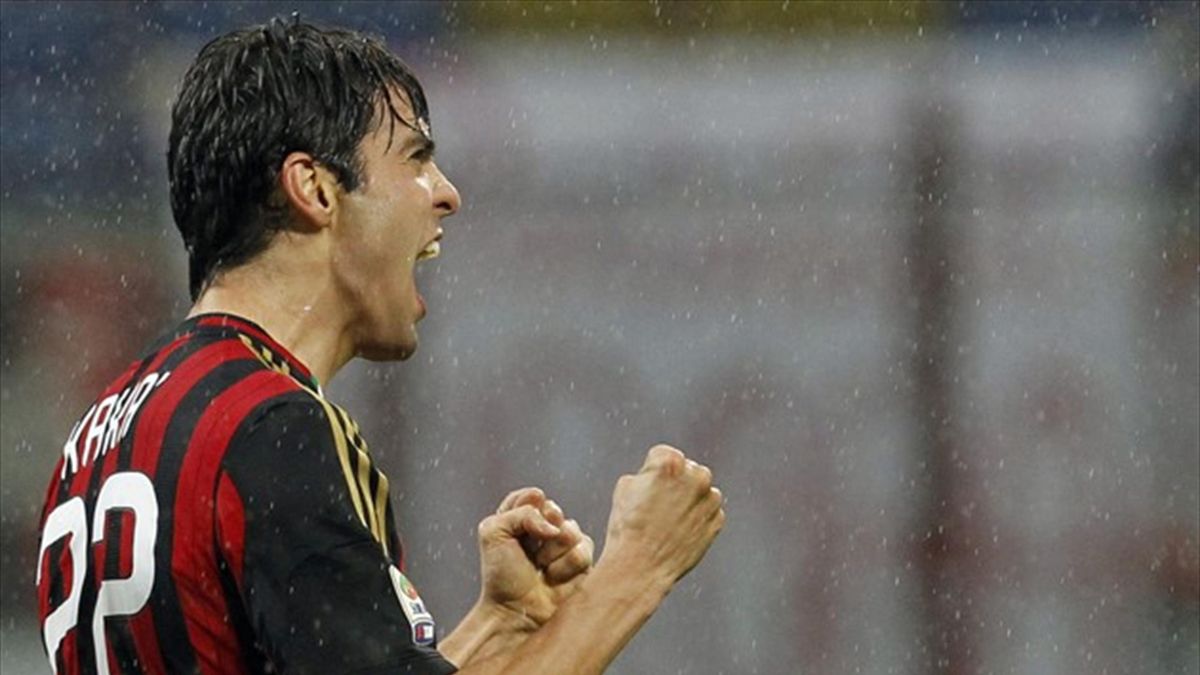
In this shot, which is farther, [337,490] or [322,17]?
[322,17]

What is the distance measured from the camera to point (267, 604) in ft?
4.36

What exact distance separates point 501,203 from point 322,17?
0.58m

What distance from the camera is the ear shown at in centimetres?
157

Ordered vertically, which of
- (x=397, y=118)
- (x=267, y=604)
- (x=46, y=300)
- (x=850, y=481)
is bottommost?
(x=850, y=481)

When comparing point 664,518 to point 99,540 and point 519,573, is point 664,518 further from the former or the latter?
point 99,540

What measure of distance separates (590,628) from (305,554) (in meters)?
0.20

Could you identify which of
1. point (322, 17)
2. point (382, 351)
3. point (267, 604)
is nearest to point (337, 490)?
point (267, 604)

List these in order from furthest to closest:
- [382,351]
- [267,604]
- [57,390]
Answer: [57,390] < [382,351] < [267,604]

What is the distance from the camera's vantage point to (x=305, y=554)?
4.39 ft

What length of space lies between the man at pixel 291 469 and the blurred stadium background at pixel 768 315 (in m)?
2.64

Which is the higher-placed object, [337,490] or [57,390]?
[337,490]

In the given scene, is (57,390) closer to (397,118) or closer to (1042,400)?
(1042,400)

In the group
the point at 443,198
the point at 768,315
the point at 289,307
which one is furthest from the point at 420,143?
the point at 768,315

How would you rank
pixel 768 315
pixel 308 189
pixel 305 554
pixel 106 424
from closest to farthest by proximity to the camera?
pixel 305 554 < pixel 106 424 < pixel 308 189 < pixel 768 315
